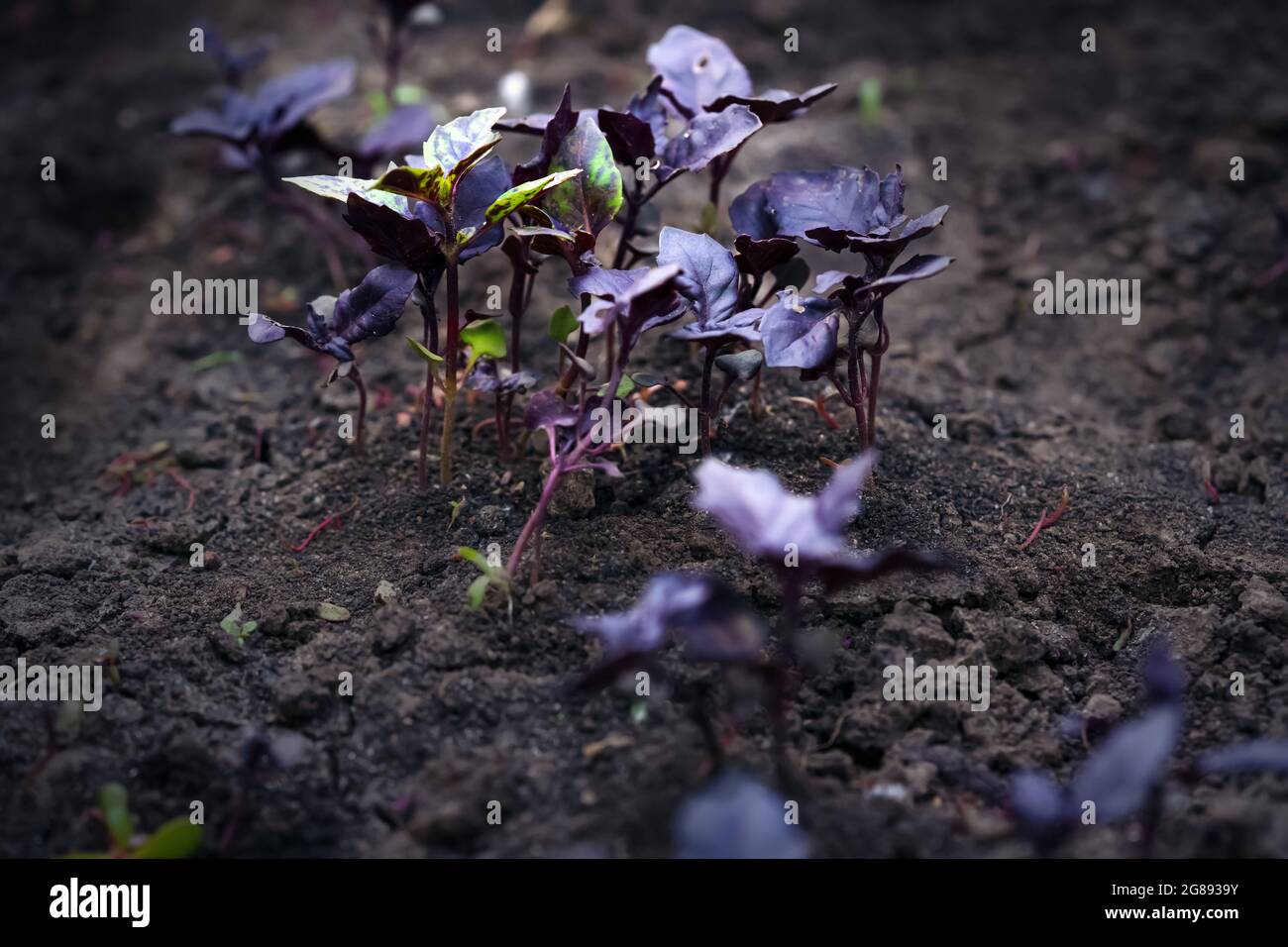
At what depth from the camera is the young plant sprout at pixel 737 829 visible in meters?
1.46

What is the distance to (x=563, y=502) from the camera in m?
2.35

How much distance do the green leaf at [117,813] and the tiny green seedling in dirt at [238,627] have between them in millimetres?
425

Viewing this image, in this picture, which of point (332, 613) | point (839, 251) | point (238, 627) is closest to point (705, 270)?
point (839, 251)

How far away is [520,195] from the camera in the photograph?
2010mm

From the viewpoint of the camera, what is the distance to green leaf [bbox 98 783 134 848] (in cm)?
172

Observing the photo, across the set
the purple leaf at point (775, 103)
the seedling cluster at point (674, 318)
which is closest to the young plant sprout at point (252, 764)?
the seedling cluster at point (674, 318)

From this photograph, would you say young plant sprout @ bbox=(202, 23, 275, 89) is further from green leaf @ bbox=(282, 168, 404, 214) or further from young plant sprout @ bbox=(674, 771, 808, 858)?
young plant sprout @ bbox=(674, 771, 808, 858)

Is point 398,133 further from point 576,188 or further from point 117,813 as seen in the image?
point 117,813

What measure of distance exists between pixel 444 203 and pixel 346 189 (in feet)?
0.60

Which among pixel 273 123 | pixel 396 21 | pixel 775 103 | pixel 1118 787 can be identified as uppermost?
pixel 396 21

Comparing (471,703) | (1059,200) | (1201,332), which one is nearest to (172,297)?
(471,703)

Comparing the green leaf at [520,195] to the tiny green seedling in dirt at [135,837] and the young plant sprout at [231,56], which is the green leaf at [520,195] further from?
the young plant sprout at [231,56]

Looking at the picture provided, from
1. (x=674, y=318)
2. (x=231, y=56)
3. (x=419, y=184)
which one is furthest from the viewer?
(x=231, y=56)
